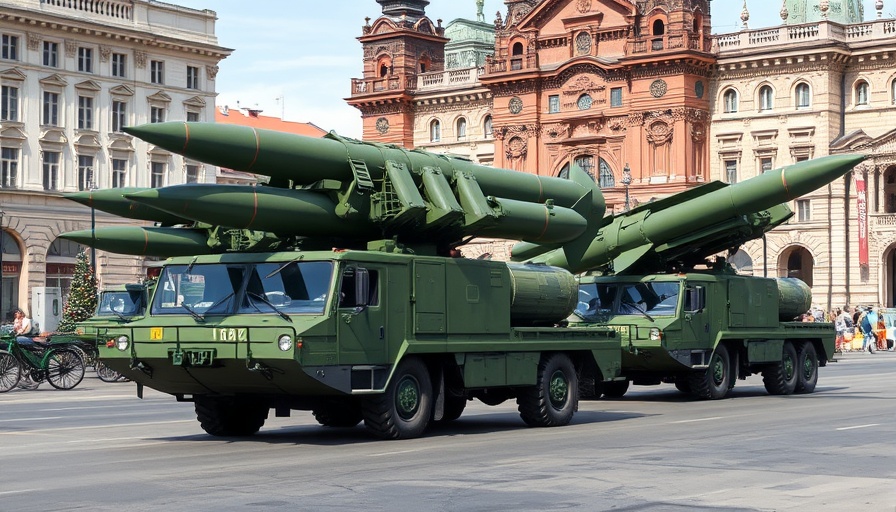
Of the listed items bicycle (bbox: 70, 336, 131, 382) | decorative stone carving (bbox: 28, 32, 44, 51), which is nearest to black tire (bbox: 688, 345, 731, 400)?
bicycle (bbox: 70, 336, 131, 382)

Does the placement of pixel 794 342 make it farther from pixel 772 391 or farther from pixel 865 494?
pixel 865 494

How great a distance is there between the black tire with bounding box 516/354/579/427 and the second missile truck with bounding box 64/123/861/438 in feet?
0.09

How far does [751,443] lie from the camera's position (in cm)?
1602

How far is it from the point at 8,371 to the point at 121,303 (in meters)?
3.46

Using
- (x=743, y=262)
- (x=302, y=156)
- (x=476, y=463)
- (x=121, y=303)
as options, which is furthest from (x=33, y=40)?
(x=476, y=463)

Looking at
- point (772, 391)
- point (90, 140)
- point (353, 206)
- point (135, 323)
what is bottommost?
point (772, 391)

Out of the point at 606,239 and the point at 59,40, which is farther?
the point at 59,40

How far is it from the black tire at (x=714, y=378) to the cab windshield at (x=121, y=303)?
1294cm

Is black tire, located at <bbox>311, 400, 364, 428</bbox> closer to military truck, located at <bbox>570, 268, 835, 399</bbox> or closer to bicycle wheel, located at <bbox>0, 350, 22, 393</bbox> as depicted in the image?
A: military truck, located at <bbox>570, 268, 835, 399</bbox>

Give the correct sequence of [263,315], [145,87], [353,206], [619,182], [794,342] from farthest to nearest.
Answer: [619,182] → [145,87] → [794,342] → [353,206] → [263,315]

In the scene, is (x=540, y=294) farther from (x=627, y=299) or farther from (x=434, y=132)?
(x=434, y=132)

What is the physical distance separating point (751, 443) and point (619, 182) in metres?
58.7

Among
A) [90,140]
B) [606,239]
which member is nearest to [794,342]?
[606,239]

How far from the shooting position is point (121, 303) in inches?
1262
